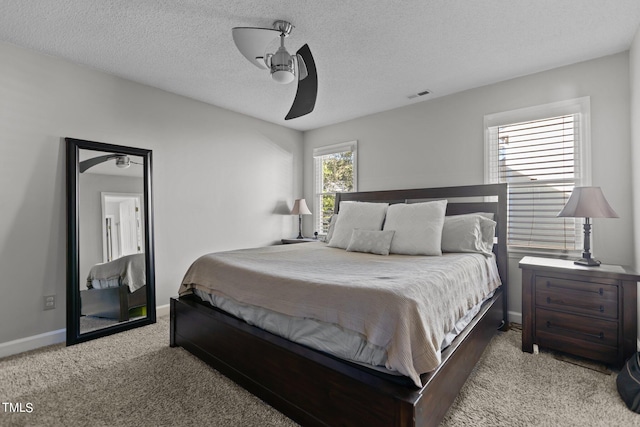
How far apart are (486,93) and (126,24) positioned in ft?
11.6

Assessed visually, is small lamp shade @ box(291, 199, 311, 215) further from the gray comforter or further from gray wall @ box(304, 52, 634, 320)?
the gray comforter

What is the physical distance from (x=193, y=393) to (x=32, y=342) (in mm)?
1839

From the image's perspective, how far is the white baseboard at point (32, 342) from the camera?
2.52 meters

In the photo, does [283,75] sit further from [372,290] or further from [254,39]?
[372,290]

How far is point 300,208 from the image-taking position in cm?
485

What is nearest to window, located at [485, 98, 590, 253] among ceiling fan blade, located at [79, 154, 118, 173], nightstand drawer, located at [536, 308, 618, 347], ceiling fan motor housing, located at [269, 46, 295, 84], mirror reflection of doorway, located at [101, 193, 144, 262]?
nightstand drawer, located at [536, 308, 618, 347]

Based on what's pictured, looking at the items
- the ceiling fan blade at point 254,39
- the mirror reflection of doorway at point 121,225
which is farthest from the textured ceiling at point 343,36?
the mirror reflection of doorway at point 121,225

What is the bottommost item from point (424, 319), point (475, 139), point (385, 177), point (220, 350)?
point (220, 350)

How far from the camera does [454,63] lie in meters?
2.89

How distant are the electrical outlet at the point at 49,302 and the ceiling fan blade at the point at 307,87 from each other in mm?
2766

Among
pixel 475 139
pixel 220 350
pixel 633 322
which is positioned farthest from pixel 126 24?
pixel 633 322

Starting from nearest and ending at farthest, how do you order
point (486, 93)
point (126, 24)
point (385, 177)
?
point (126, 24), point (486, 93), point (385, 177)

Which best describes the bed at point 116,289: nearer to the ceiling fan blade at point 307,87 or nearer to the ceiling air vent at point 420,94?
the ceiling fan blade at point 307,87

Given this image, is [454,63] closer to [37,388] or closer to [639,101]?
[639,101]
